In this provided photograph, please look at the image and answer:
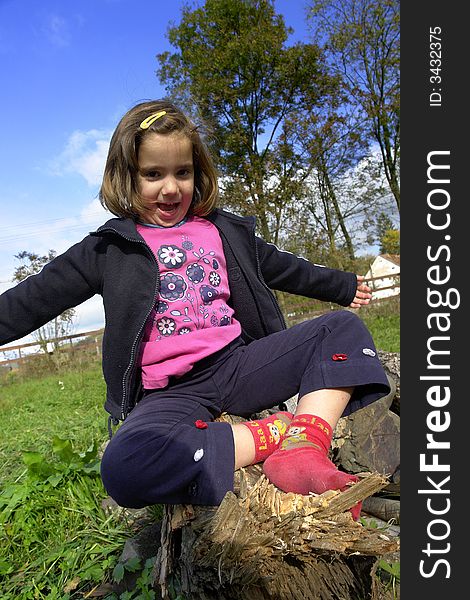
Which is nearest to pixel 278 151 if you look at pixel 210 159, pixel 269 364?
pixel 210 159

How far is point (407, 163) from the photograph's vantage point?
150cm

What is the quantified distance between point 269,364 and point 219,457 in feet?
1.82

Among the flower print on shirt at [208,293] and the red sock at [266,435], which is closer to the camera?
the red sock at [266,435]

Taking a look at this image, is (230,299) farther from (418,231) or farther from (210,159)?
(418,231)

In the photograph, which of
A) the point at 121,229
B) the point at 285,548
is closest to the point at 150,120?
the point at 121,229

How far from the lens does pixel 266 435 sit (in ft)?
5.52

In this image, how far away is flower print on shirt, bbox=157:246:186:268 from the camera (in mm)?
2223

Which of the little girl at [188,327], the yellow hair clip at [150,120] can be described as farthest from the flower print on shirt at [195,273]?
the yellow hair clip at [150,120]

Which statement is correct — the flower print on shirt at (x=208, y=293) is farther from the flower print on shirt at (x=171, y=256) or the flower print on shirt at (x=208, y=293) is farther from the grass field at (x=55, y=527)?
the grass field at (x=55, y=527)

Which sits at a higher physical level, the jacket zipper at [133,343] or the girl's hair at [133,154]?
the girl's hair at [133,154]

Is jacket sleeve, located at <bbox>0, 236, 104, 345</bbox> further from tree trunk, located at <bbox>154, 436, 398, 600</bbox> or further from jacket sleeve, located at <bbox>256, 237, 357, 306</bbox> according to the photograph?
tree trunk, located at <bbox>154, 436, 398, 600</bbox>

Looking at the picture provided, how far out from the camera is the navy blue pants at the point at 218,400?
1539mm

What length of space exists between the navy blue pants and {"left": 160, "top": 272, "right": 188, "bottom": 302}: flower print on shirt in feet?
0.95

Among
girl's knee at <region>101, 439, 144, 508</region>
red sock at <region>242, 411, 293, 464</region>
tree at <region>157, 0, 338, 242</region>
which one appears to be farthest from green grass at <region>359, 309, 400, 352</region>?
girl's knee at <region>101, 439, 144, 508</region>
